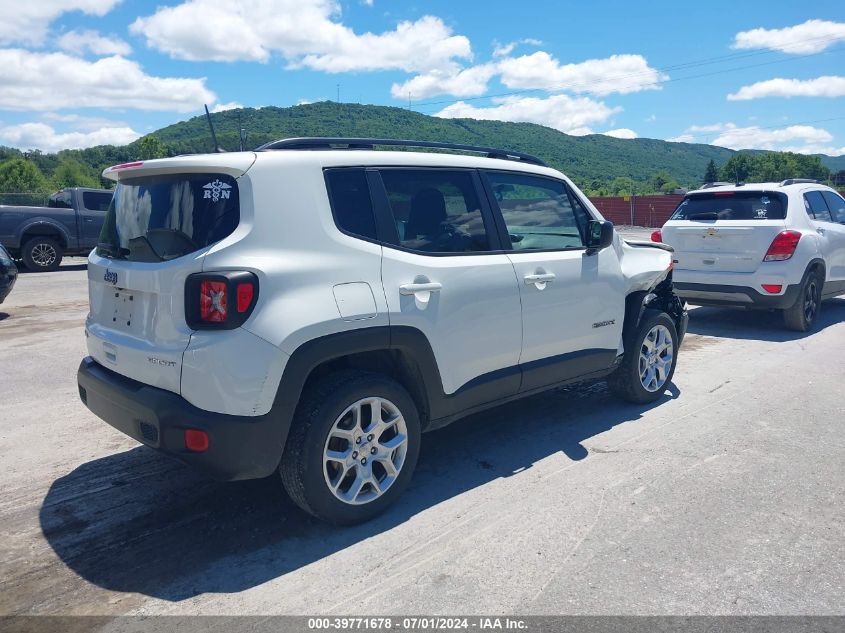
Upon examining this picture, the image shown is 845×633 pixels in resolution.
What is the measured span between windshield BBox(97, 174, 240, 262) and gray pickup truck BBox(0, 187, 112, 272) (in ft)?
41.2

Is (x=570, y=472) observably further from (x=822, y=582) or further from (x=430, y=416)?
(x=822, y=582)

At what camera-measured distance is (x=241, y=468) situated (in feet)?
10.3

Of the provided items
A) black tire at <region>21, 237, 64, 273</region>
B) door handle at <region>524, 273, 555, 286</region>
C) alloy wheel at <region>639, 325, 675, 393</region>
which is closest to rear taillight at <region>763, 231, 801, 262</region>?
alloy wheel at <region>639, 325, 675, 393</region>

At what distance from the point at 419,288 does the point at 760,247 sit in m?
6.18

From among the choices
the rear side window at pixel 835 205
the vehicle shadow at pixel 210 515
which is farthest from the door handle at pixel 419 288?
the rear side window at pixel 835 205

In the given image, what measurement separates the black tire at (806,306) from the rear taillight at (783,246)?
1.48ft

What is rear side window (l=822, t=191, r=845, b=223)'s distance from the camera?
934cm

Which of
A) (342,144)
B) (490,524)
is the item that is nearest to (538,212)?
(342,144)

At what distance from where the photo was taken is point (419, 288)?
367cm

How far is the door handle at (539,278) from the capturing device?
4.30 metres

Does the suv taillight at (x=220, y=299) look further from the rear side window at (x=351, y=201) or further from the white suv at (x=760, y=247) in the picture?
the white suv at (x=760, y=247)

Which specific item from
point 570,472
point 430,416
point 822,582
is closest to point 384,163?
point 430,416

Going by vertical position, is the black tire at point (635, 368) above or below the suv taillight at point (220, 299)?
below

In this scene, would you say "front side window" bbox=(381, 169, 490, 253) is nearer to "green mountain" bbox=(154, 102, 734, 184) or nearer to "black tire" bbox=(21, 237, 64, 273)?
"black tire" bbox=(21, 237, 64, 273)
